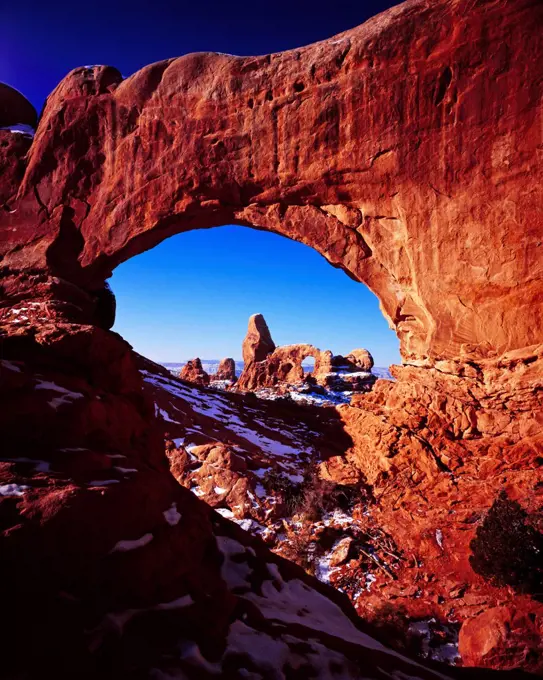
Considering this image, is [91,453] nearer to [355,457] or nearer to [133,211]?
[355,457]

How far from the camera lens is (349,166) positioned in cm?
1195

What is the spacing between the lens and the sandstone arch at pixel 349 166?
10445 mm

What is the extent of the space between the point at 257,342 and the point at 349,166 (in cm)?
2987

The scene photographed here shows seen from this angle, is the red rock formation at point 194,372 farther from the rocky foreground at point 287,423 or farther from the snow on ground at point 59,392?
the snow on ground at point 59,392

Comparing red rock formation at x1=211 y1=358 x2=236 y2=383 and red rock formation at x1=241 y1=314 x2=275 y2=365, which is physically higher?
red rock formation at x1=241 y1=314 x2=275 y2=365

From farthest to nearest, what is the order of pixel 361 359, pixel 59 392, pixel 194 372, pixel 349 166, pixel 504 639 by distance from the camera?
pixel 361 359
pixel 194 372
pixel 349 166
pixel 504 639
pixel 59 392

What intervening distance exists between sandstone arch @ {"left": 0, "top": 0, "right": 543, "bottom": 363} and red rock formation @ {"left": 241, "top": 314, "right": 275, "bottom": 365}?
2649 cm

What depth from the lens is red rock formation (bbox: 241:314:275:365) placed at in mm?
40781

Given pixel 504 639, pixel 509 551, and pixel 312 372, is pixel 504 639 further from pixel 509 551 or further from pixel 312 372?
pixel 312 372

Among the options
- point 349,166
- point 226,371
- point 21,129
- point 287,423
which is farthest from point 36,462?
point 226,371

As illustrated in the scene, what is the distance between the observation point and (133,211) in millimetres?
13875

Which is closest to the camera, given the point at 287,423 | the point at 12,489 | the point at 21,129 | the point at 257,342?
the point at 12,489

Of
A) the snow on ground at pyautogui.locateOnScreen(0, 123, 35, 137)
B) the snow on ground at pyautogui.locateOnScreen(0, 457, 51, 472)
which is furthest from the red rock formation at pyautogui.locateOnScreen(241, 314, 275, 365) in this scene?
the snow on ground at pyautogui.locateOnScreen(0, 457, 51, 472)

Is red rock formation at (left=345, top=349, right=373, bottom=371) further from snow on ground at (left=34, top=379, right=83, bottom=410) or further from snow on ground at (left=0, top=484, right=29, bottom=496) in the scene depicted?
snow on ground at (left=0, top=484, right=29, bottom=496)
